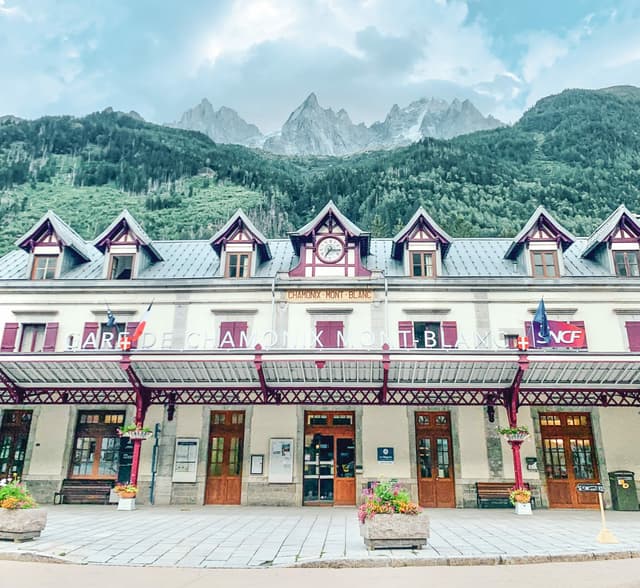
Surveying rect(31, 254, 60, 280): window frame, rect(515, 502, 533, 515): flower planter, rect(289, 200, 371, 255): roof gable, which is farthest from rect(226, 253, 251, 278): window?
rect(515, 502, 533, 515): flower planter

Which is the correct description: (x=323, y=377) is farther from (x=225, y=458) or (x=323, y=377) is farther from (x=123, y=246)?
(x=123, y=246)

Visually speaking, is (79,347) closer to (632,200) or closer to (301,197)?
(301,197)

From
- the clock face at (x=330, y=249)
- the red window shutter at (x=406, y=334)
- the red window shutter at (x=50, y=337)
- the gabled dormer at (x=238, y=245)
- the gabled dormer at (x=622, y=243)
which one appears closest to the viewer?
the red window shutter at (x=406, y=334)

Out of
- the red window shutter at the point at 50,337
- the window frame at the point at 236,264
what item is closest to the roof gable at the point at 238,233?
the window frame at the point at 236,264

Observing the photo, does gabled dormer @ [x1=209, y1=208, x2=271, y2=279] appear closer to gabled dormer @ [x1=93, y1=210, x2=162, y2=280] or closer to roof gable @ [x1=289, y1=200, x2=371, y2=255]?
roof gable @ [x1=289, y1=200, x2=371, y2=255]

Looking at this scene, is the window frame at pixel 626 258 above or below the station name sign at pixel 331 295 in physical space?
above

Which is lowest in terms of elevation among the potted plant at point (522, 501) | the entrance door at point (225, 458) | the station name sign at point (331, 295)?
the potted plant at point (522, 501)

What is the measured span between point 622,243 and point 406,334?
9.80m

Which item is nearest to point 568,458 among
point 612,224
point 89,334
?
point 612,224

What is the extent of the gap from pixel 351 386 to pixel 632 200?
61428 millimetres

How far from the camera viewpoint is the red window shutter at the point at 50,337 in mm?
19234

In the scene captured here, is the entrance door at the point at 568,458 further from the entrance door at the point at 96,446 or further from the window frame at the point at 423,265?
the entrance door at the point at 96,446

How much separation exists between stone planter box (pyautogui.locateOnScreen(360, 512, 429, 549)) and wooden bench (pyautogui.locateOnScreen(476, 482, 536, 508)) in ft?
30.7

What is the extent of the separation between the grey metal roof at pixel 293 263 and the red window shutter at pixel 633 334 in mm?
2130
